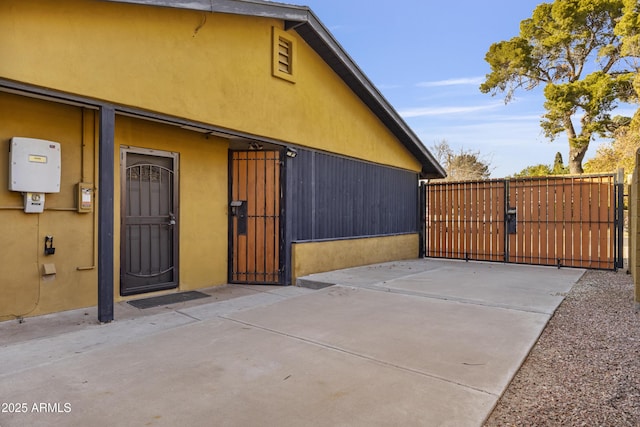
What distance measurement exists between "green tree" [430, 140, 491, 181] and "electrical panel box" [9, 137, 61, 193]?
951 inches

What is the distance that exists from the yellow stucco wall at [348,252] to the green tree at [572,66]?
12994 millimetres

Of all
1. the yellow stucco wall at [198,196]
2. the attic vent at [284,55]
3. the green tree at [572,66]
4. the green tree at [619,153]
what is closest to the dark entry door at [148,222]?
the yellow stucco wall at [198,196]

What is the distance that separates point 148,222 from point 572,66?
828 inches

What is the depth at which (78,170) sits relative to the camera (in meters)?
4.84

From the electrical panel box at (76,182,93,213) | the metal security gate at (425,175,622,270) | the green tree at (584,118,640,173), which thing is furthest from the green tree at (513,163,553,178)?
the electrical panel box at (76,182,93,213)

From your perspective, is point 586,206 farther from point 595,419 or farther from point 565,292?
point 595,419

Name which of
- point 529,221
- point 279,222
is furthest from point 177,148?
point 529,221

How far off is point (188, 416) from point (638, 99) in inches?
818

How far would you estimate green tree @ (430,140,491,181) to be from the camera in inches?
1006

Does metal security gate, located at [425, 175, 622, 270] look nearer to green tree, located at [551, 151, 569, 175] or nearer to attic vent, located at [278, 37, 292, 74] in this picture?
attic vent, located at [278, 37, 292, 74]

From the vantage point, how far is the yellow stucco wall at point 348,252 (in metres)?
6.69

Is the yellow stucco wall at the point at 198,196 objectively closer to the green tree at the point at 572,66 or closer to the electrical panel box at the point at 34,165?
the electrical panel box at the point at 34,165

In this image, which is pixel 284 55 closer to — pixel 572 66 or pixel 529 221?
pixel 529 221

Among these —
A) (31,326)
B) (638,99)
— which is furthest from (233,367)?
(638,99)
